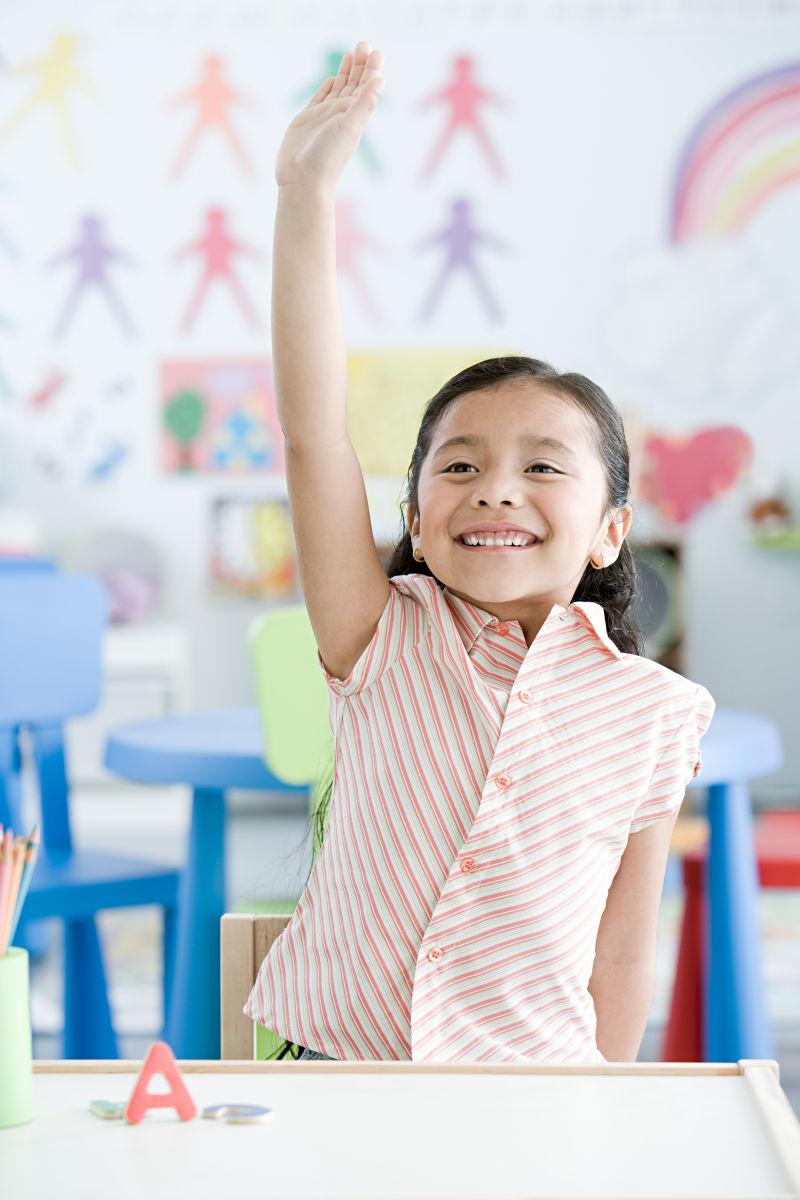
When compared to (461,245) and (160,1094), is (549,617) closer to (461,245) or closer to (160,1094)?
(160,1094)

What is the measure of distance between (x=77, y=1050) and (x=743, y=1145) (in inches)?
58.4

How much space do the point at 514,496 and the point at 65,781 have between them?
1.31m

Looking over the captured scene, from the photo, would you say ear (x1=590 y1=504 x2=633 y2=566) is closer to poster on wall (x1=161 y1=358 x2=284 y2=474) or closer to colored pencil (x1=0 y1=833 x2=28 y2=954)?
colored pencil (x1=0 y1=833 x2=28 y2=954)

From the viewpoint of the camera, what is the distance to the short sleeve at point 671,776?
88cm

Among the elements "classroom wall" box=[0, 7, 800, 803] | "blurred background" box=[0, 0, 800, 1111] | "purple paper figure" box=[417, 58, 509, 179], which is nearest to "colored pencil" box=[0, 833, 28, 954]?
"blurred background" box=[0, 0, 800, 1111]

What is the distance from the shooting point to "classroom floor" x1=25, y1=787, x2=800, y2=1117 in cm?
229

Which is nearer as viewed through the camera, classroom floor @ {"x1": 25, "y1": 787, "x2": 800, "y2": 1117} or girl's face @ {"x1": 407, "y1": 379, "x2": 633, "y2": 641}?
girl's face @ {"x1": 407, "y1": 379, "x2": 633, "y2": 641}

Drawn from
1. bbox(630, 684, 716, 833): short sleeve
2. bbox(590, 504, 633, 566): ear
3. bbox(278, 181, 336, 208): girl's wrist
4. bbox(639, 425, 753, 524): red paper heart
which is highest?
bbox(639, 425, 753, 524): red paper heart

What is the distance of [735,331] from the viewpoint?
467 centimetres

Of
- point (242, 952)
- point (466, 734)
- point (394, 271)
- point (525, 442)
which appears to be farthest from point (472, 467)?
point (394, 271)

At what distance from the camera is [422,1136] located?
535 mm

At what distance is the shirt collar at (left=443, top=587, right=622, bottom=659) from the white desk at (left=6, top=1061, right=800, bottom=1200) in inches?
13.6

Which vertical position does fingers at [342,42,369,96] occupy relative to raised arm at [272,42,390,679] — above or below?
above

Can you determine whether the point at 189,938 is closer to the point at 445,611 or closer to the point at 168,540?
the point at 445,611
